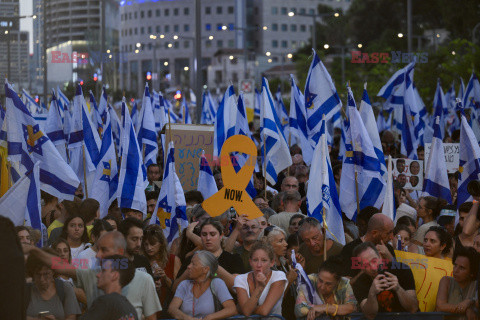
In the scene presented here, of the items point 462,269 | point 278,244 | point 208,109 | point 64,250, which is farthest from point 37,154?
point 208,109

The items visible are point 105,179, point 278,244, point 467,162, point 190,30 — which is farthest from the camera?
point 190,30

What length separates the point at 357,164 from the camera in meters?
10.9

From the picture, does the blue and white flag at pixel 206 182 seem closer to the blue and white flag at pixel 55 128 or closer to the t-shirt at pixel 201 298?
the t-shirt at pixel 201 298

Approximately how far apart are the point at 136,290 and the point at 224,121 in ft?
31.2

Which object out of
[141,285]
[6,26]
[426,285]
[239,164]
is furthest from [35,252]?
[6,26]

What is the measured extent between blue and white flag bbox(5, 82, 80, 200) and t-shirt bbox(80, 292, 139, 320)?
420 cm

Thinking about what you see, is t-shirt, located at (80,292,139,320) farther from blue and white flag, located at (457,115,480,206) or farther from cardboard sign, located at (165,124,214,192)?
cardboard sign, located at (165,124,214,192)

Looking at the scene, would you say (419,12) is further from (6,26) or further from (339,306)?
(339,306)

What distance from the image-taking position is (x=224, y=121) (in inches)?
639

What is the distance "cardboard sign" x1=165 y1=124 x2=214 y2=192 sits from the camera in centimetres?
1369

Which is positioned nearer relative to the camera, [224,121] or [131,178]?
[131,178]

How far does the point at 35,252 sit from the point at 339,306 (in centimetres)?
237

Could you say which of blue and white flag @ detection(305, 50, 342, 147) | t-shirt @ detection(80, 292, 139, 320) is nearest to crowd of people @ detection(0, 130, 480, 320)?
t-shirt @ detection(80, 292, 139, 320)

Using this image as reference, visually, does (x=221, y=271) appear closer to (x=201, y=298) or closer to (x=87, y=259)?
(x=201, y=298)
